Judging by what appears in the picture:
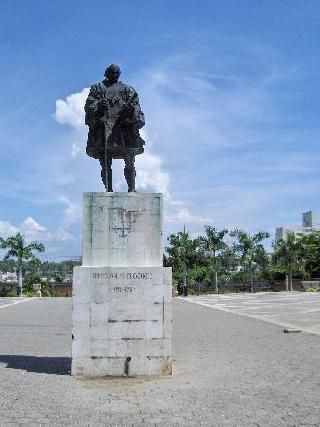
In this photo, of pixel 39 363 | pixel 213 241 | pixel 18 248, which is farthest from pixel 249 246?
pixel 39 363

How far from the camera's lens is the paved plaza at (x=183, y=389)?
5590 mm

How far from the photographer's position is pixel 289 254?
55906 millimetres

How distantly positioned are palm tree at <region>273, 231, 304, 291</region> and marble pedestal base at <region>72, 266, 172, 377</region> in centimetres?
4804

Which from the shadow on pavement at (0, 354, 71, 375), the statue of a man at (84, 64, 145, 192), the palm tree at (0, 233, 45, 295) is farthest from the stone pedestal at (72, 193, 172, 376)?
the palm tree at (0, 233, 45, 295)

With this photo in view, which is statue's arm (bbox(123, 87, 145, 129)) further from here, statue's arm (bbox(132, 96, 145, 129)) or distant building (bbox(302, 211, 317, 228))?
distant building (bbox(302, 211, 317, 228))

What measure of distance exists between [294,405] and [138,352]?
8.29 ft

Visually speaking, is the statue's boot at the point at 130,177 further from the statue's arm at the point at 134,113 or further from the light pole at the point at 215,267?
the light pole at the point at 215,267

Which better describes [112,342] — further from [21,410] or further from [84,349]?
[21,410]

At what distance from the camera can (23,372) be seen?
322 inches

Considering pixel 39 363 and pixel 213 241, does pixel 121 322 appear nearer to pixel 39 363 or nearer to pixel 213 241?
pixel 39 363

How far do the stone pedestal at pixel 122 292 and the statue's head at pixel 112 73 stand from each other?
1938mm

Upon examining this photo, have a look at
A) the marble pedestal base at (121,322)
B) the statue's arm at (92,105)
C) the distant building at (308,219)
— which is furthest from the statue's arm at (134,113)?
the distant building at (308,219)

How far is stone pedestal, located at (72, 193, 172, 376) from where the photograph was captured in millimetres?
7918

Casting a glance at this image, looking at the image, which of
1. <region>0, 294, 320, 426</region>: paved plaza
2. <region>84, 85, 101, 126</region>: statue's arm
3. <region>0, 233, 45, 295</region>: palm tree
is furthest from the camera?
<region>0, 233, 45, 295</region>: palm tree
